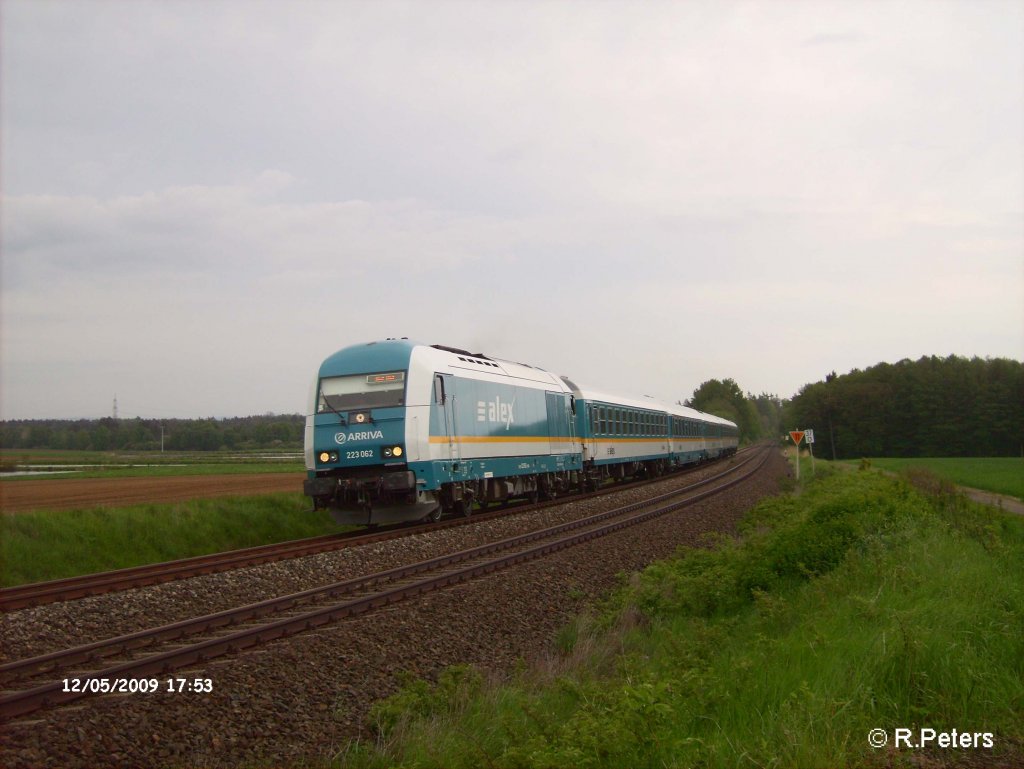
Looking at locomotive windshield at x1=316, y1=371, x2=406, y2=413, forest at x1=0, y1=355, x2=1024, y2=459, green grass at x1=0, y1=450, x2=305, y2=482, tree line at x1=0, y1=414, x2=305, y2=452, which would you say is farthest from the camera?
forest at x1=0, y1=355, x2=1024, y2=459

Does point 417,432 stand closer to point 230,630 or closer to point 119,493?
point 230,630

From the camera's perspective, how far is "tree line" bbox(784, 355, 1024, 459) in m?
81.5

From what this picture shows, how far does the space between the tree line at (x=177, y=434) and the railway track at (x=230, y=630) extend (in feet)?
93.5

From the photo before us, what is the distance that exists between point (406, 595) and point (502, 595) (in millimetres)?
1203

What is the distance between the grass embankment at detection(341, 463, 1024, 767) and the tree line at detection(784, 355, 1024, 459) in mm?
78652

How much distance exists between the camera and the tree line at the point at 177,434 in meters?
50.3

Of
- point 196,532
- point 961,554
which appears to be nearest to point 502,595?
point 961,554

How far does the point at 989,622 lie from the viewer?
6883 millimetres

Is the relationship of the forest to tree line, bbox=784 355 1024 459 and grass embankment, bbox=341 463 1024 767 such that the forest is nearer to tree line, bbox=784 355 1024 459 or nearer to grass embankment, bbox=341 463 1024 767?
tree line, bbox=784 355 1024 459

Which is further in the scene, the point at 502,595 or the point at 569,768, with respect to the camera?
the point at 502,595

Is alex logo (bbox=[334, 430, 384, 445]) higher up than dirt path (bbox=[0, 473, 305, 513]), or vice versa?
alex logo (bbox=[334, 430, 384, 445])

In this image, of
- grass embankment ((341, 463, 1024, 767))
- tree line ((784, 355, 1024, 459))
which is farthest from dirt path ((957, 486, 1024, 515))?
tree line ((784, 355, 1024, 459))

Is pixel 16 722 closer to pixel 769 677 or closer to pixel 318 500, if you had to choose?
pixel 769 677

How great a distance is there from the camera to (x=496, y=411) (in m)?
19.6
